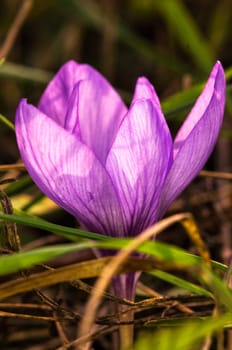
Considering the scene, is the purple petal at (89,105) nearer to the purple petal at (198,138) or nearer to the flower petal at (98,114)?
the flower petal at (98,114)

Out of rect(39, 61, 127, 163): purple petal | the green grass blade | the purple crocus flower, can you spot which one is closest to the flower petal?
rect(39, 61, 127, 163): purple petal

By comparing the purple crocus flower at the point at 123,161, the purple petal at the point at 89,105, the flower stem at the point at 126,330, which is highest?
the purple petal at the point at 89,105

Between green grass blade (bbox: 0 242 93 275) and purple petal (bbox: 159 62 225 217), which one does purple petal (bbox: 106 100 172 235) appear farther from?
→ green grass blade (bbox: 0 242 93 275)

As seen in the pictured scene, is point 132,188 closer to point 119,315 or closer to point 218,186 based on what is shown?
point 119,315

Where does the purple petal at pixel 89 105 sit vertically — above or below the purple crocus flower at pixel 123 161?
above

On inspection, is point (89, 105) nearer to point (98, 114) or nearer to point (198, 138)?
point (98, 114)

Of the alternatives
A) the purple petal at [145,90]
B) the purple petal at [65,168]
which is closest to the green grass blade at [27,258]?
the purple petal at [65,168]

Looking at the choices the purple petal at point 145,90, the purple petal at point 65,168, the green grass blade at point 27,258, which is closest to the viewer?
the green grass blade at point 27,258
